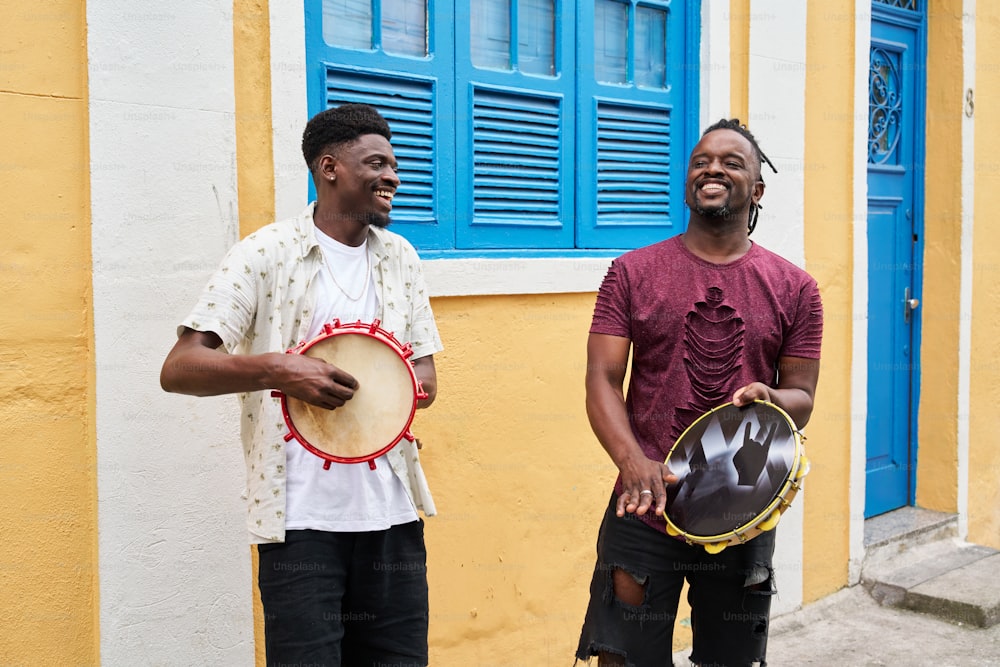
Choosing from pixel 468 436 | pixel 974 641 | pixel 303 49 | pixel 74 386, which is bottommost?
pixel 974 641

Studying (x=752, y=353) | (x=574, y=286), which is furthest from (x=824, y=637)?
(x=752, y=353)

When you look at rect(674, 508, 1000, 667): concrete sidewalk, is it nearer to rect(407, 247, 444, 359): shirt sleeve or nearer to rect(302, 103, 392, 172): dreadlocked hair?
rect(407, 247, 444, 359): shirt sleeve

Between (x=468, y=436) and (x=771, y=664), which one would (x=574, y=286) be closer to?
(x=468, y=436)

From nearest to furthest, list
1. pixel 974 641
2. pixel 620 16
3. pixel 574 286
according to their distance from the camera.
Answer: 1. pixel 574 286
2. pixel 620 16
3. pixel 974 641

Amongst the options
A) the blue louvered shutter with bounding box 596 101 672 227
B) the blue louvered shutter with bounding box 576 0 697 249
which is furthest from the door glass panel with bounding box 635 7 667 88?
the blue louvered shutter with bounding box 596 101 672 227

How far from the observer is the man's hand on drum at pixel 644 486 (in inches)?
112

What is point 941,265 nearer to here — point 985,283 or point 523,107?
point 985,283

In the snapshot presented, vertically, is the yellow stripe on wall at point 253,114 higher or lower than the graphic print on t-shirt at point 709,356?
higher

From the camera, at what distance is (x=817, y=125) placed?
17.5ft

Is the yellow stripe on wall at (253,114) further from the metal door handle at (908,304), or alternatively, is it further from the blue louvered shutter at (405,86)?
the metal door handle at (908,304)

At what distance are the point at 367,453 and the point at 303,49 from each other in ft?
4.95

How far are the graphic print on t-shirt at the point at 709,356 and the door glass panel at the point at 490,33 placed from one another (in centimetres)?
164

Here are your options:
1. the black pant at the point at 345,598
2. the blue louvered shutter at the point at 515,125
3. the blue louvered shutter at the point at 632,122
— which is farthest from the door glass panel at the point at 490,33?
the black pant at the point at 345,598

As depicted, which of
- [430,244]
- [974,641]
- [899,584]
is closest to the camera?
[430,244]
